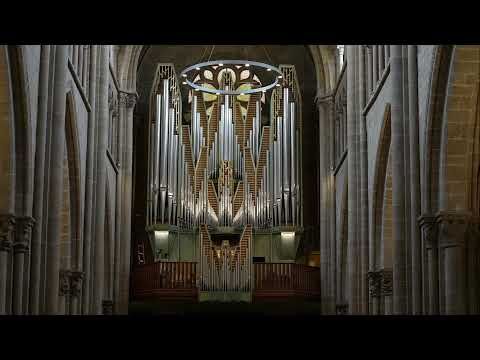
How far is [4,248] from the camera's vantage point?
17.1 metres

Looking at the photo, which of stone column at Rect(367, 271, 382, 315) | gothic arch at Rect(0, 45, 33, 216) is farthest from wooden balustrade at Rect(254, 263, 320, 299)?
gothic arch at Rect(0, 45, 33, 216)

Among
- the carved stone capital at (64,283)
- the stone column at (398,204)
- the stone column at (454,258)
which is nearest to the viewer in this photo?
the stone column at (454,258)

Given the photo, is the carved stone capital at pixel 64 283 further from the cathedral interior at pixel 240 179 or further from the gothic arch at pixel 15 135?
the gothic arch at pixel 15 135

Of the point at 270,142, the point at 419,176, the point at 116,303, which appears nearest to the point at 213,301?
the point at 116,303

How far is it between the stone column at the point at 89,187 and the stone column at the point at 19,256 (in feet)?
23.4

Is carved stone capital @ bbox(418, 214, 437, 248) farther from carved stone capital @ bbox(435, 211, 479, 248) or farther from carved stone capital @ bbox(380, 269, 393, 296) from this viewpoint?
carved stone capital @ bbox(380, 269, 393, 296)

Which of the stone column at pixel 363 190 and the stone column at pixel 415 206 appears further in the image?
the stone column at pixel 363 190

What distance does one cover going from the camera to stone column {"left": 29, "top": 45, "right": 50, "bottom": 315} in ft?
60.1

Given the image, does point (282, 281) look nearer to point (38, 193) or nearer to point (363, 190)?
point (363, 190)

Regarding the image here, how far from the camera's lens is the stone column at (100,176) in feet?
88.0

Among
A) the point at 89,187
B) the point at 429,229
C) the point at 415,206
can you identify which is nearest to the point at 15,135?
the point at 415,206

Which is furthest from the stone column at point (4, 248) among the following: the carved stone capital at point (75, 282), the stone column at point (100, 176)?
the stone column at point (100, 176)

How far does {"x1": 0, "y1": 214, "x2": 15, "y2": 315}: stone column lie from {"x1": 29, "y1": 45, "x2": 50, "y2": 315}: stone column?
41.3 inches
